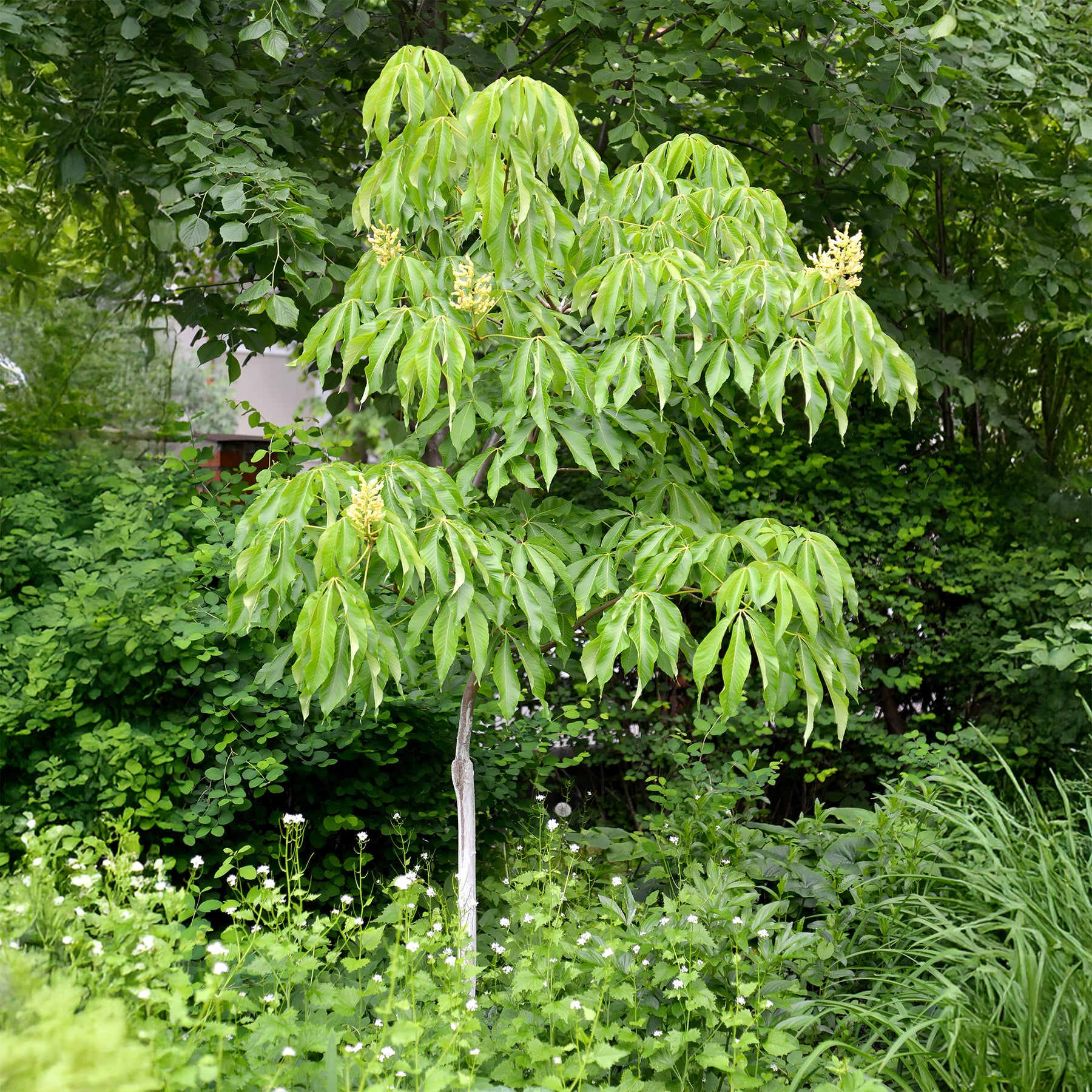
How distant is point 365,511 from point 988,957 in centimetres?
172

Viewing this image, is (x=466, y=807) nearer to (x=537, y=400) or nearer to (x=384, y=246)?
(x=537, y=400)

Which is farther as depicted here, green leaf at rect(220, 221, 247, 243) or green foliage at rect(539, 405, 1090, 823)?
green foliage at rect(539, 405, 1090, 823)

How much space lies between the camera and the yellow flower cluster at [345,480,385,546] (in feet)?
6.57

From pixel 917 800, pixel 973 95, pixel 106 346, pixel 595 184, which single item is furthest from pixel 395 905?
pixel 106 346

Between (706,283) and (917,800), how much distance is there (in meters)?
1.64

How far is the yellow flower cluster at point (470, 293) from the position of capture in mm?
2361

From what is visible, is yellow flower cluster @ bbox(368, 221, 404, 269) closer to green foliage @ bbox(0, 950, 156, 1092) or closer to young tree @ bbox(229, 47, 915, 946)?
young tree @ bbox(229, 47, 915, 946)

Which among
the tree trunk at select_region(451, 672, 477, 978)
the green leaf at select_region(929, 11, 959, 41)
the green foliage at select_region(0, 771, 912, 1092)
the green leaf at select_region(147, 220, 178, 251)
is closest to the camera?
the green foliage at select_region(0, 771, 912, 1092)

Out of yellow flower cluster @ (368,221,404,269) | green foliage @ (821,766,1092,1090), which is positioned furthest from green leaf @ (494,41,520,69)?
green foliage @ (821,766,1092,1090)

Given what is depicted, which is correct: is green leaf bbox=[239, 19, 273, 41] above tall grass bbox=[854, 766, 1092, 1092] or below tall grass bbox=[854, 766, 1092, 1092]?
above

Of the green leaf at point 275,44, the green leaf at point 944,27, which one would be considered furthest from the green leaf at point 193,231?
the green leaf at point 944,27

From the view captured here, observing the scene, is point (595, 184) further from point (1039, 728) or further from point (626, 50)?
point (1039, 728)

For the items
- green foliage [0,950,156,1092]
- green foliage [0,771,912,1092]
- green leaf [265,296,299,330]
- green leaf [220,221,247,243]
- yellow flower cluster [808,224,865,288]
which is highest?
yellow flower cluster [808,224,865,288]

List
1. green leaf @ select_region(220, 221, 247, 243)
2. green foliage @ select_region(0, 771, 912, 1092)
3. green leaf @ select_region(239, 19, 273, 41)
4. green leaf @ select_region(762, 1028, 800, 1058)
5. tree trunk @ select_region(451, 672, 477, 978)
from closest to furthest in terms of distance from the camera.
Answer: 1. green foliage @ select_region(0, 771, 912, 1092)
2. green leaf @ select_region(762, 1028, 800, 1058)
3. tree trunk @ select_region(451, 672, 477, 978)
4. green leaf @ select_region(220, 221, 247, 243)
5. green leaf @ select_region(239, 19, 273, 41)
